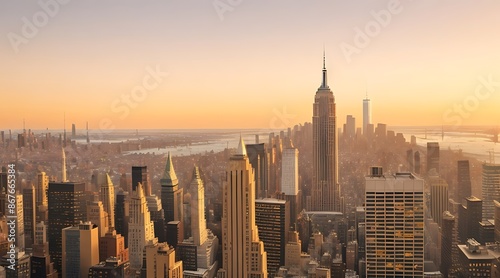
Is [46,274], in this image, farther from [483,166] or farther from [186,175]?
[483,166]

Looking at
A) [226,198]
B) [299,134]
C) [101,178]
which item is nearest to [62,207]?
[101,178]

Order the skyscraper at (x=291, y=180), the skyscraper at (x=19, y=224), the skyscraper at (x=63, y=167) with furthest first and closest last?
the skyscraper at (x=291, y=180) < the skyscraper at (x=63, y=167) < the skyscraper at (x=19, y=224)

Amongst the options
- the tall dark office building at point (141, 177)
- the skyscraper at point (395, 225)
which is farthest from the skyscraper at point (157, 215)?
the skyscraper at point (395, 225)

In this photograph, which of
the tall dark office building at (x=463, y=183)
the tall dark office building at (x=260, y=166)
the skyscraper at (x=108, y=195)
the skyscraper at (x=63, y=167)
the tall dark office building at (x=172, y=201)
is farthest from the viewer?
the tall dark office building at (x=260, y=166)

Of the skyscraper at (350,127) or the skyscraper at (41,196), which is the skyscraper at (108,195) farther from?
the skyscraper at (350,127)

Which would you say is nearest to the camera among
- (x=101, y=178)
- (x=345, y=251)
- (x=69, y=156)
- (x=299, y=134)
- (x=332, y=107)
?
(x=69, y=156)

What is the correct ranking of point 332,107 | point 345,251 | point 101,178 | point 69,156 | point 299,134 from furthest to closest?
point 299,134 < point 332,107 < point 345,251 < point 101,178 < point 69,156

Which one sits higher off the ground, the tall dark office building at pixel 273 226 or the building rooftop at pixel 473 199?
the building rooftop at pixel 473 199
